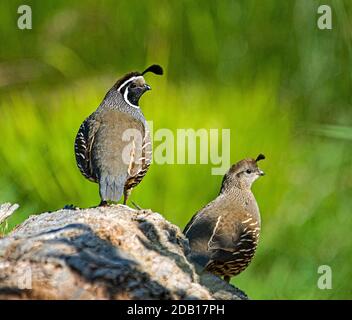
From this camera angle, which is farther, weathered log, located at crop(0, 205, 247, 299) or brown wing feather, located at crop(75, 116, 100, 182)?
brown wing feather, located at crop(75, 116, 100, 182)

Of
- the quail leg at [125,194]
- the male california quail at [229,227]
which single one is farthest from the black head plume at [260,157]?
the quail leg at [125,194]

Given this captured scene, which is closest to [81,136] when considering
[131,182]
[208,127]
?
[131,182]

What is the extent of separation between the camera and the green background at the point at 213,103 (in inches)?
295

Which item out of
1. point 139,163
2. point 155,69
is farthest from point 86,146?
point 155,69

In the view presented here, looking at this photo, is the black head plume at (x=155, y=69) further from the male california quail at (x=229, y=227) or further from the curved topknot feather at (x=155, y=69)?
the male california quail at (x=229, y=227)

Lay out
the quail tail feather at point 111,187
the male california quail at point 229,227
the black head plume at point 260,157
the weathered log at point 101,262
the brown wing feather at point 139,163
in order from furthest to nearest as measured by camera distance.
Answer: the black head plume at point 260,157, the brown wing feather at point 139,163, the quail tail feather at point 111,187, the male california quail at point 229,227, the weathered log at point 101,262

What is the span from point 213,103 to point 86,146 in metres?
1.15

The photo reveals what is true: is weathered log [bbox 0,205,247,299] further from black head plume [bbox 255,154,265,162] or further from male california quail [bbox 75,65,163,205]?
black head plume [bbox 255,154,265,162]

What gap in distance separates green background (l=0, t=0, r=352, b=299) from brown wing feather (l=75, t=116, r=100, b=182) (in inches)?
13.6

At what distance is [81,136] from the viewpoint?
7.14 metres

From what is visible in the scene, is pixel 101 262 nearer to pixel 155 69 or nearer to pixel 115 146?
pixel 115 146

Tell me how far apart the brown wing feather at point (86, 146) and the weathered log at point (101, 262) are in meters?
0.82

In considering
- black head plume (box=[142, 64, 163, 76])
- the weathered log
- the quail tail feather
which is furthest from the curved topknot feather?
the weathered log

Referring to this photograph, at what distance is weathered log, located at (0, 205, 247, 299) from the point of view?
5656 millimetres
